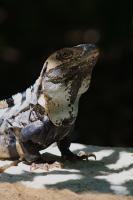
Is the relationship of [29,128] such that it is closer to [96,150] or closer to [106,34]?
[96,150]

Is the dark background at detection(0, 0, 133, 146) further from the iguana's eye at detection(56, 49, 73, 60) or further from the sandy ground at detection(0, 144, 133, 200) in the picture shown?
the iguana's eye at detection(56, 49, 73, 60)

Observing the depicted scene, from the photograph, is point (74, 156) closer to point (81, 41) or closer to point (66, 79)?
point (66, 79)

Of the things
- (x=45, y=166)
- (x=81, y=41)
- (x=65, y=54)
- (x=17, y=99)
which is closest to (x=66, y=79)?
(x=65, y=54)

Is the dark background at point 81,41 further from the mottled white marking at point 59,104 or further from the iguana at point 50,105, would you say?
the mottled white marking at point 59,104

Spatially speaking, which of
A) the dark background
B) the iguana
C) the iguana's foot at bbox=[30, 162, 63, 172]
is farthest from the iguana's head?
the dark background

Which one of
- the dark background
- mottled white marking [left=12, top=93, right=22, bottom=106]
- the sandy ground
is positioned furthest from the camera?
the dark background

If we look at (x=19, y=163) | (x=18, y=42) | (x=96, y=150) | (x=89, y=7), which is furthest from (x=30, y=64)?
(x=19, y=163)
